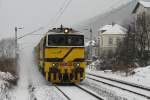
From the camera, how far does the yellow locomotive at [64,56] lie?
24438 millimetres

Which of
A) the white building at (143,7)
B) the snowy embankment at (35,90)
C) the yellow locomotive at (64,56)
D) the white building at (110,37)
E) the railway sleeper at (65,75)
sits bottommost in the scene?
the snowy embankment at (35,90)

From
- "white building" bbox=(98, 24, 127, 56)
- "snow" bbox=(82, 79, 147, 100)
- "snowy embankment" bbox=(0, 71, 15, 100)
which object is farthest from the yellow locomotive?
"white building" bbox=(98, 24, 127, 56)

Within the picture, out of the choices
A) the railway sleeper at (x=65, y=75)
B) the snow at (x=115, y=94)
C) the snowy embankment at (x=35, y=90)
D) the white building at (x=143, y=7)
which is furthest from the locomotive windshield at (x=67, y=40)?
the white building at (x=143, y=7)

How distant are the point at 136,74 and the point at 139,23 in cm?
2230

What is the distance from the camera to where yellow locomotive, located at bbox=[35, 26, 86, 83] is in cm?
2444

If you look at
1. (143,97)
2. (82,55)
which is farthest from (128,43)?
(143,97)

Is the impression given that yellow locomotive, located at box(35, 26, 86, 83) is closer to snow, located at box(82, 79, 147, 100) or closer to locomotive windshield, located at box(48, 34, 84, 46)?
locomotive windshield, located at box(48, 34, 84, 46)

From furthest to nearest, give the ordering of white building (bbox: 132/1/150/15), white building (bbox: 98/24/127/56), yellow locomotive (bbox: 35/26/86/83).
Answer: white building (bbox: 98/24/127/56) → white building (bbox: 132/1/150/15) → yellow locomotive (bbox: 35/26/86/83)

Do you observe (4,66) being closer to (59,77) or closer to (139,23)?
(59,77)

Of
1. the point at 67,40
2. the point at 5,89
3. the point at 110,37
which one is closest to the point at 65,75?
the point at 67,40

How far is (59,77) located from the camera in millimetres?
24734

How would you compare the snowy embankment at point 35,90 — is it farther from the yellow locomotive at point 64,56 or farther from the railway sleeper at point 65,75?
the yellow locomotive at point 64,56

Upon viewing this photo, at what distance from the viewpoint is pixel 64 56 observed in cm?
2450

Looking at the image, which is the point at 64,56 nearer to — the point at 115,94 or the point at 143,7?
the point at 115,94
